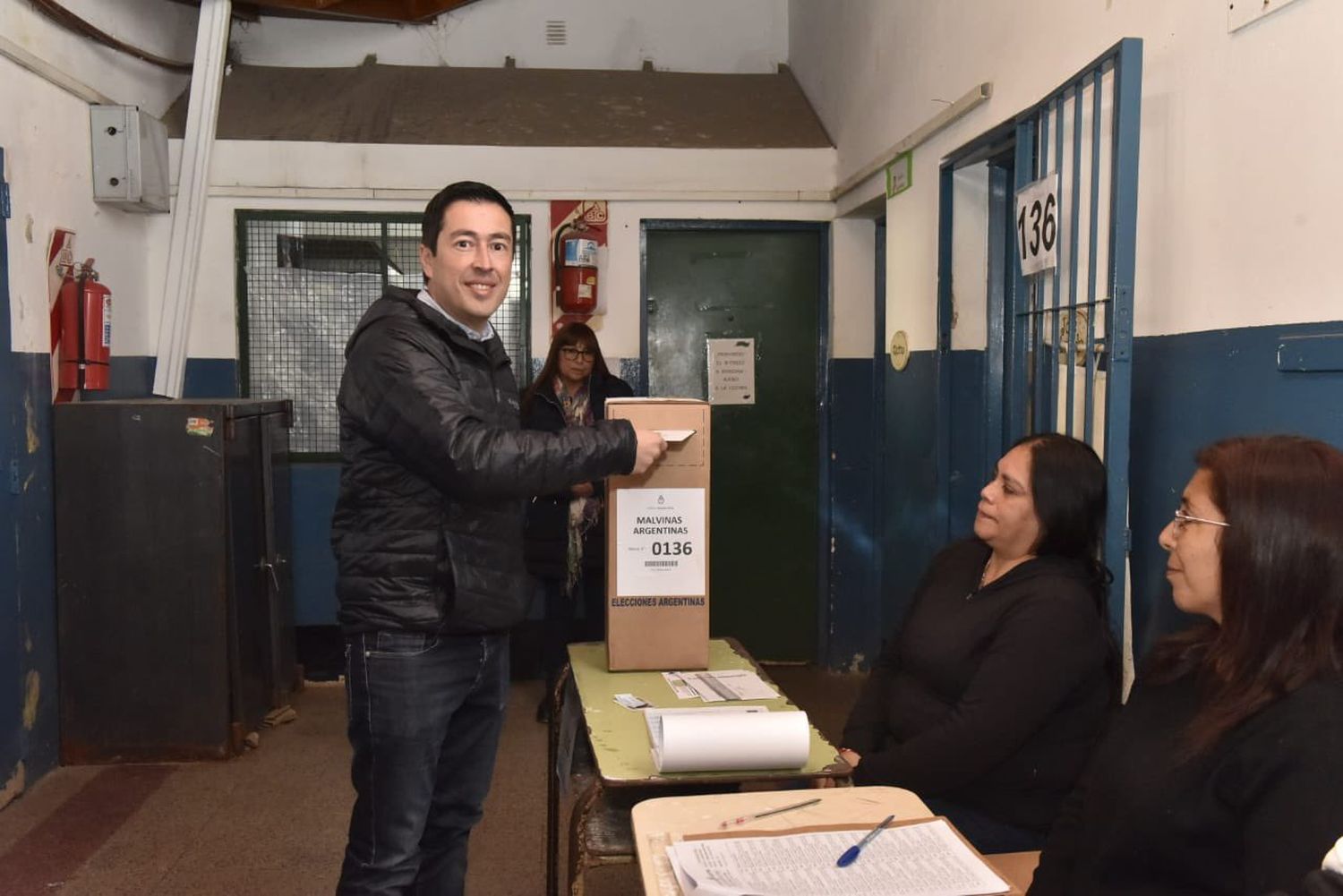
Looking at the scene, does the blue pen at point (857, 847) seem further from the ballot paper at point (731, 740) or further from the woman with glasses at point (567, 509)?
the woman with glasses at point (567, 509)

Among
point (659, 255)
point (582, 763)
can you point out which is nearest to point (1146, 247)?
point (582, 763)

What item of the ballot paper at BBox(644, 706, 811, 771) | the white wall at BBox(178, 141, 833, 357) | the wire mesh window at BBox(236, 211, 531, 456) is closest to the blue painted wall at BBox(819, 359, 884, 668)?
the white wall at BBox(178, 141, 833, 357)

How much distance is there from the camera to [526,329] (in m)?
4.39

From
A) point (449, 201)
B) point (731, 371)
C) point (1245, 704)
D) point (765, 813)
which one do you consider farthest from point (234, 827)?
point (1245, 704)

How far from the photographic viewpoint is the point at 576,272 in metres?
4.25

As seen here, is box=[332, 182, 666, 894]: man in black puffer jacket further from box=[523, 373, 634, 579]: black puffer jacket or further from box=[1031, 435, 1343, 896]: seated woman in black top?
box=[523, 373, 634, 579]: black puffer jacket

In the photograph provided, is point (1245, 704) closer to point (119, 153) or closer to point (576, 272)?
point (576, 272)

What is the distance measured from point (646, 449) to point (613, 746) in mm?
501

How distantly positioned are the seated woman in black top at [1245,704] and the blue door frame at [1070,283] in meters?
0.64

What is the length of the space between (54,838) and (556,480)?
210cm

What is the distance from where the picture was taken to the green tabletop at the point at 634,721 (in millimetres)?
1640

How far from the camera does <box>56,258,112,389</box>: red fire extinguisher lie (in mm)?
3441

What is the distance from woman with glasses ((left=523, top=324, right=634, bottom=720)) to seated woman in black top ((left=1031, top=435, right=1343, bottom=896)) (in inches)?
102

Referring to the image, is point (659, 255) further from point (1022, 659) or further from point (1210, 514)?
point (1210, 514)
